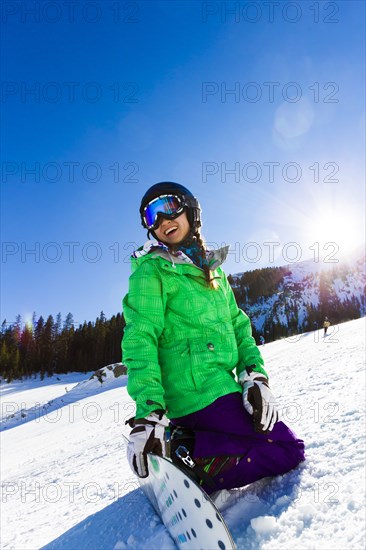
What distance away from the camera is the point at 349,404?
2.56m

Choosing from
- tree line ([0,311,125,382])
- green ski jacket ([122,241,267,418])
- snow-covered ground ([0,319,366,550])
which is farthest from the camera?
tree line ([0,311,125,382])

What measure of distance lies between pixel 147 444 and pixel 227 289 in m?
1.33

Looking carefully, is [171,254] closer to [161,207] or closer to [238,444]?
[161,207]

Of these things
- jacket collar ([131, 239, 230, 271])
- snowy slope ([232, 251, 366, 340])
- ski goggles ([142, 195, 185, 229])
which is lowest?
jacket collar ([131, 239, 230, 271])

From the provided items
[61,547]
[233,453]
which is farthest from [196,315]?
[61,547]

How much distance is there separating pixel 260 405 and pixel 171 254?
3.42 feet

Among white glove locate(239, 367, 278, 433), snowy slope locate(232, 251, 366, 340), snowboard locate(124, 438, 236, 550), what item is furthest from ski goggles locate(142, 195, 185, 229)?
snowy slope locate(232, 251, 366, 340)

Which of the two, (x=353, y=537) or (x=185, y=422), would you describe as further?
(x=185, y=422)

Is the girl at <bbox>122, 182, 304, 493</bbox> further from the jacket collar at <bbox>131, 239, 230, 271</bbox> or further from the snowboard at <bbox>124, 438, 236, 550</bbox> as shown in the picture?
the snowboard at <bbox>124, 438, 236, 550</bbox>

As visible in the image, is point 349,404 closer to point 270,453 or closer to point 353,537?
point 270,453

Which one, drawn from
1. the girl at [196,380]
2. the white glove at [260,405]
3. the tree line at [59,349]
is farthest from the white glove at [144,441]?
the tree line at [59,349]

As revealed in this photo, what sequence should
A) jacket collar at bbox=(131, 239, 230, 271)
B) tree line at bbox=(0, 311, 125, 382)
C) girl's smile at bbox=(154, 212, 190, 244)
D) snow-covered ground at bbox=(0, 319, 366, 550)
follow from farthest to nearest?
tree line at bbox=(0, 311, 125, 382), girl's smile at bbox=(154, 212, 190, 244), jacket collar at bbox=(131, 239, 230, 271), snow-covered ground at bbox=(0, 319, 366, 550)

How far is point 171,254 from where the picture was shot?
2.15 metres

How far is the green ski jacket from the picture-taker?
5.82ft
